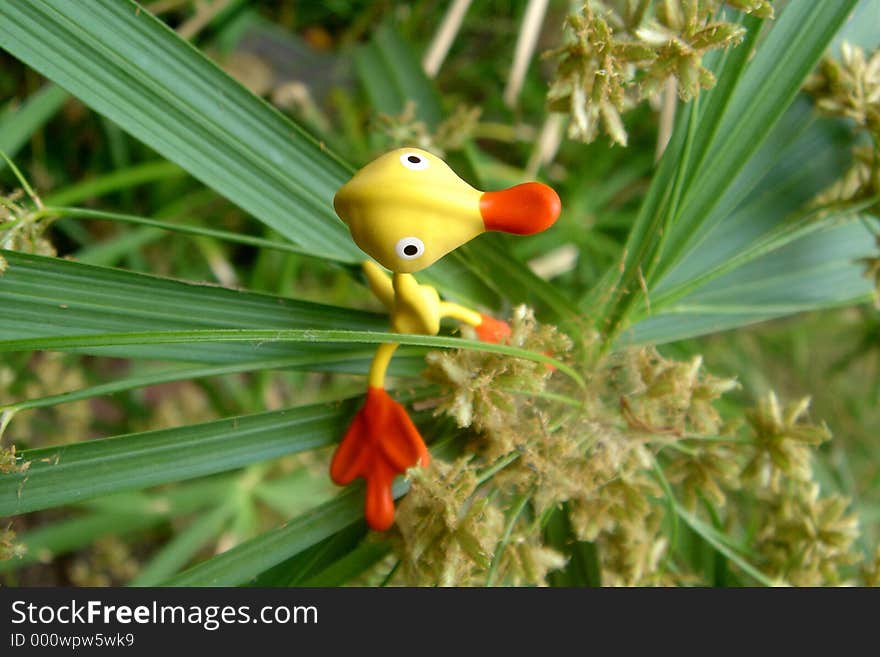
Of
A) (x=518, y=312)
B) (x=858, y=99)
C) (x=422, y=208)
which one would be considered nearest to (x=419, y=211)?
(x=422, y=208)

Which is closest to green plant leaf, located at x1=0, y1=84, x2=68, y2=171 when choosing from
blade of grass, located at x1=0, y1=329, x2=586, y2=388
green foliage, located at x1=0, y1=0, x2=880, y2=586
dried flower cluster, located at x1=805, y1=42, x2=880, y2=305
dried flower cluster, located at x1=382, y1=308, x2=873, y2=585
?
green foliage, located at x1=0, y1=0, x2=880, y2=586

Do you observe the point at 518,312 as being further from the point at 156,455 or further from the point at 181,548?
the point at 181,548

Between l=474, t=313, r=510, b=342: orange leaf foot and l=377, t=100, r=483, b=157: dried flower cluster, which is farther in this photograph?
l=377, t=100, r=483, b=157: dried flower cluster

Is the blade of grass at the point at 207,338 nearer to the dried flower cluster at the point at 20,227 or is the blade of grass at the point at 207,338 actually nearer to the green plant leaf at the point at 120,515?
the dried flower cluster at the point at 20,227

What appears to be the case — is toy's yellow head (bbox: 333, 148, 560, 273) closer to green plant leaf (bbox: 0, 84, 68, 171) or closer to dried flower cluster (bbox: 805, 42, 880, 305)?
dried flower cluster (bbox: 805, 42, 880, 305)

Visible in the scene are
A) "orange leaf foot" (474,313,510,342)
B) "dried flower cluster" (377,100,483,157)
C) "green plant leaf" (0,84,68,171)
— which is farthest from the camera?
"green plant leaf" (0,84,68,171)

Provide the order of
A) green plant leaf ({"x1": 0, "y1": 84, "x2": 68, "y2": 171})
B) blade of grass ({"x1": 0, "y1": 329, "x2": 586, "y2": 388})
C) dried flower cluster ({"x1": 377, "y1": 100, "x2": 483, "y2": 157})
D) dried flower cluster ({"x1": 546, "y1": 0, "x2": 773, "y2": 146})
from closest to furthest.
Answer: blade of grass ({"x1": 0, "y1": 329, "x2": 586, "y2": 388}) < dried flower cluster ({"x1": 546, "y1": 0, "x2": 773, "y2": 146}) < dried flower cluster ({"x1": 377, "y1": 100, "x2": 483, "y2": 157}) < green plant leaf ({"x1": 0, "y1": 84, "x2": 68, "y2": 171})

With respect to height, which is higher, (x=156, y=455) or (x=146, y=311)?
(x=146, y=311)

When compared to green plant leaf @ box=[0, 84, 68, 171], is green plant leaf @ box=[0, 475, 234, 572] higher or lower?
lower
